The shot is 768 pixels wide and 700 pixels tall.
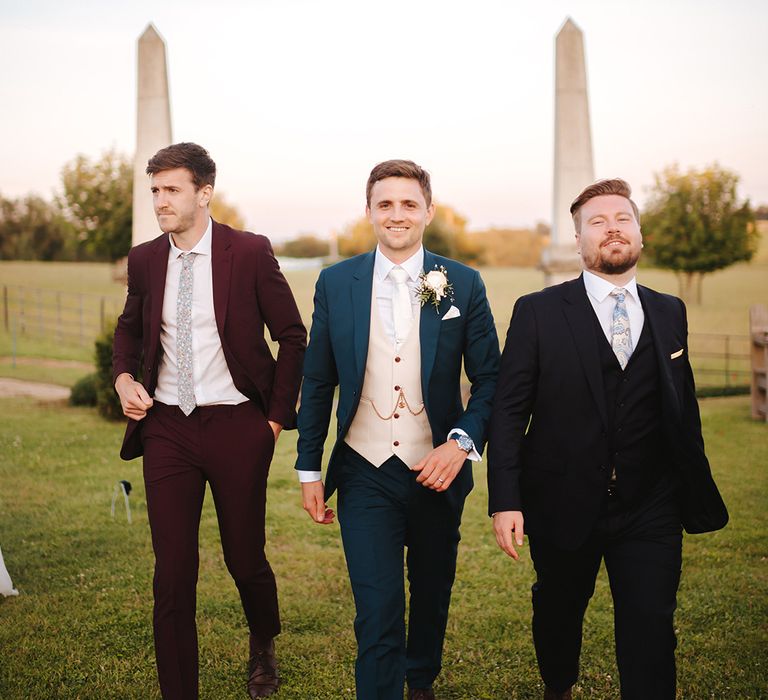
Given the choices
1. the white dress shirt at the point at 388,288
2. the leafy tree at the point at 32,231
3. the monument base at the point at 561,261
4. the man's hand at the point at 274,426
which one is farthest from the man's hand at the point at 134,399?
the leafy tree at the point at 32,231

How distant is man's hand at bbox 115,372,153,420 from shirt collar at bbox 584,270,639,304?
204 centimetres

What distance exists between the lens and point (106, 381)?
41.1 ft

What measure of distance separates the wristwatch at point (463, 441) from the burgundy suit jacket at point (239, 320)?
93 cm

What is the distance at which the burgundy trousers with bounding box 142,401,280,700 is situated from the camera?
3.62 m

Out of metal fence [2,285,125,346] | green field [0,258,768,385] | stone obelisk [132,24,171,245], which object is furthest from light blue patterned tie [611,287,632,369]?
metal fence [2,285,125,346]

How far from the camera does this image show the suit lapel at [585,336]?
329 cm

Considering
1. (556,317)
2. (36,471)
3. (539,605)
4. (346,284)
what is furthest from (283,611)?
(36,471)

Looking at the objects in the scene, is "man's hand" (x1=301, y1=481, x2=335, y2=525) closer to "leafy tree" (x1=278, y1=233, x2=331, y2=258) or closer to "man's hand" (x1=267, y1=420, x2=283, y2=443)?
"man's hand" (x1=267, y1=420, x2=283, y2=443)

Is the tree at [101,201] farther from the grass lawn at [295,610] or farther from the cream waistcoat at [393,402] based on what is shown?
the cream waistcoat at [393,402]

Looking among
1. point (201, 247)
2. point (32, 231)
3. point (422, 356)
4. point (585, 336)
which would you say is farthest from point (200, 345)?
point (32, 231)

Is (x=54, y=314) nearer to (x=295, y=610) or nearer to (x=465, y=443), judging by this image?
(x=295, y=610)

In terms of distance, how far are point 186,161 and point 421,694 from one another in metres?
2.79

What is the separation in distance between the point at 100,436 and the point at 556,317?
921 cm

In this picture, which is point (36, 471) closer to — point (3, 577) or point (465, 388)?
point (3, 577)
